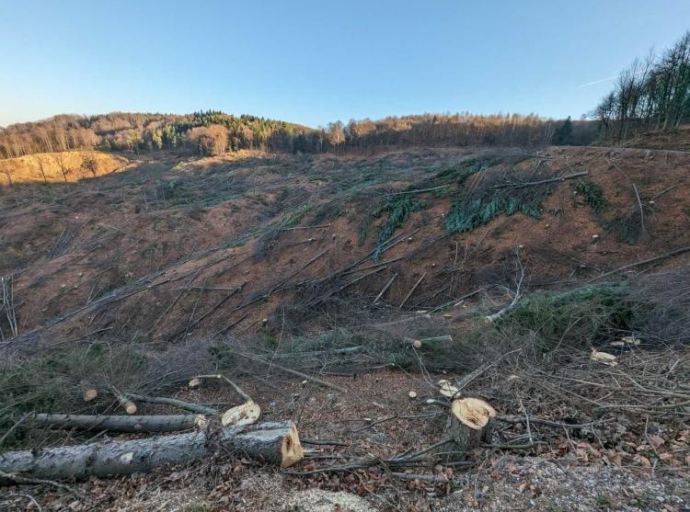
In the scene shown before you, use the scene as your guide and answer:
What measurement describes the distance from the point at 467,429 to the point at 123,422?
3.78 meters

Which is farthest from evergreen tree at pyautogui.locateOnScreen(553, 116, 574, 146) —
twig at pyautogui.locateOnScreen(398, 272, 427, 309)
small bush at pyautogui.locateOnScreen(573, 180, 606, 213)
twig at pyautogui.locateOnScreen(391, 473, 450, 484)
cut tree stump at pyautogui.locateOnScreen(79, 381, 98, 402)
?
cut tree stump at pyautogui.locateOnScreen(79, 381, 98, 402)

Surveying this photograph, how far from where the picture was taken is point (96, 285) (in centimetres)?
1287

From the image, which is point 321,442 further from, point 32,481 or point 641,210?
point 641,210

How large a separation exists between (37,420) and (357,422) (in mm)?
3528

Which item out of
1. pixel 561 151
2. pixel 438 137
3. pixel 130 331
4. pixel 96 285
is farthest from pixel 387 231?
pixel 438 137

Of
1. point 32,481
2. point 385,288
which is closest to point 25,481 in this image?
point 32,481

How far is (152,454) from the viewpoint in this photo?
2.70 m

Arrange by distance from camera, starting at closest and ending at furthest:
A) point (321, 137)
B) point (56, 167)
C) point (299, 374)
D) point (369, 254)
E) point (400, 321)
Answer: point (299, 374)
point (400, 321)
point (369, 254)
point (56, 167)
point (321, 137)

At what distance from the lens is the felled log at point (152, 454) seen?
8.50 ft

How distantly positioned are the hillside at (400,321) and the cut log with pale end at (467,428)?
4.4 inches

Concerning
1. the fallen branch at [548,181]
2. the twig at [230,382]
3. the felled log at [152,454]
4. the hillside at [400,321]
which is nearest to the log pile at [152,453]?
the felled log at [152,454]

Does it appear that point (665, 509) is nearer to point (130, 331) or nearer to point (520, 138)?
point (130, 331)

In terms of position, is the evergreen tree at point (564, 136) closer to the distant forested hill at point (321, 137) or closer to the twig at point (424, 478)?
the distant forested hill at point (321, 137)

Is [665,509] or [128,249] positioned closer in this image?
→ [665,509]
